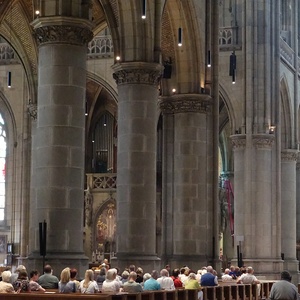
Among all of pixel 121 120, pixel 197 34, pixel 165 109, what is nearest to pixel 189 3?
pixel 197 34

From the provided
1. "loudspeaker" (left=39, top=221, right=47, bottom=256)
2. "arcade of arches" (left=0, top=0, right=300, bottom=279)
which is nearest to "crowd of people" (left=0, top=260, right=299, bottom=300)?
"loudspeaker" (left=39, top=221, right=47, bottom=256)

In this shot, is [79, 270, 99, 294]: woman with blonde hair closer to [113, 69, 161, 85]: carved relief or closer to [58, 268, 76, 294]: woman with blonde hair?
[58, 268, 76, 294]: woman with blonde hair

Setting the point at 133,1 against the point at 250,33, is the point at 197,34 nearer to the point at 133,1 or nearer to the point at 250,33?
the point at 133,1

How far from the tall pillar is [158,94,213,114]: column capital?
39.9ft

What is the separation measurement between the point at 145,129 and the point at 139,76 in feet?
5.44

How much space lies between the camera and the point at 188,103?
106ft

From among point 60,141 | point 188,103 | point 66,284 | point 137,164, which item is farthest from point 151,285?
point 188,103

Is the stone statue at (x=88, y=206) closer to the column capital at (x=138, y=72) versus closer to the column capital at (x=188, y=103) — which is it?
the column capital at (x=188, y=103)

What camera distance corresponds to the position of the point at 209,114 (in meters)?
33.1

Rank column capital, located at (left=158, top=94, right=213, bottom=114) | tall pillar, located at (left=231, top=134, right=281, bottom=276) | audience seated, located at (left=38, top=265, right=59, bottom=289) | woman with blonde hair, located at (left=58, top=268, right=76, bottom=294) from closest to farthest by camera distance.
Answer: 1. woman with blonde hair, located at (left=58, top=268, right=76, bottom=294)
2. audience seated, located at (left=38, top=265, right=59, bottom=289)
3. column capital, located at (left=158, top=94, right=213, bottom=114)
4. tall pillar, located at (left=231, top=134, right=281, bottom=276)

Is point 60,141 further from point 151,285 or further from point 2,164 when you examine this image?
point 2,164

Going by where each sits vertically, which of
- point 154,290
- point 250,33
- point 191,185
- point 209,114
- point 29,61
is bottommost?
point 154,290

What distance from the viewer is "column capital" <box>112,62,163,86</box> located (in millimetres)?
27422

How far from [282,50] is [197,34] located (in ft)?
59.2
